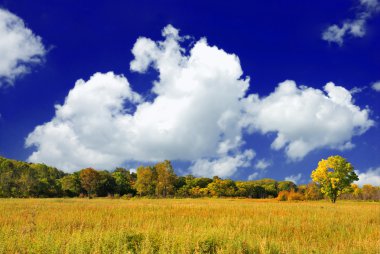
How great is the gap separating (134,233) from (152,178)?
276 feet

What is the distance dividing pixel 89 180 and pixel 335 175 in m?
63.1

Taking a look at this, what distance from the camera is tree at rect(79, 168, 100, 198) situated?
95.8 meters

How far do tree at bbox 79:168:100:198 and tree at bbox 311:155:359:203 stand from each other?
5845 cm

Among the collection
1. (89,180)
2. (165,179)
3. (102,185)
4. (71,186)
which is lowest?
(71,186)

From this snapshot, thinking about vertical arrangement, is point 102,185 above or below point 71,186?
A: above

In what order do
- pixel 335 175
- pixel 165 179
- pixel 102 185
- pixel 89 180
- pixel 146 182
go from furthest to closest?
pixel 102 185 → pixel 89 180 → pixel 146 182 → pixel 165 179 → pixel 335 175

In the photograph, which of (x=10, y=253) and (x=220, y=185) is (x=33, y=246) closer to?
(x=10, y=253)

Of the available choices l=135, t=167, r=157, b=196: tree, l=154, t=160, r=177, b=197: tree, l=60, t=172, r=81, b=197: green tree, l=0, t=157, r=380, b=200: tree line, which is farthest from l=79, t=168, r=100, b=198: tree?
l=154, t=160, r=177, b=197: tree

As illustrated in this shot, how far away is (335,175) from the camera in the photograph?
209ft

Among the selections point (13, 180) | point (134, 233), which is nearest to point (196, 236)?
point (134, 233)

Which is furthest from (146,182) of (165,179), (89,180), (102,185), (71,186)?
(71,186)

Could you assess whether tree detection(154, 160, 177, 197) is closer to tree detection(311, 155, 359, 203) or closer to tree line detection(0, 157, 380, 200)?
tree line detection(0, 157, 380, 200)

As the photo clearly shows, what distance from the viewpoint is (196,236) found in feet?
38.0

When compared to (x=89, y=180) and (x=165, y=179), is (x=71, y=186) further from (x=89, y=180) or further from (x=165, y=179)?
(x=165, y=179)
